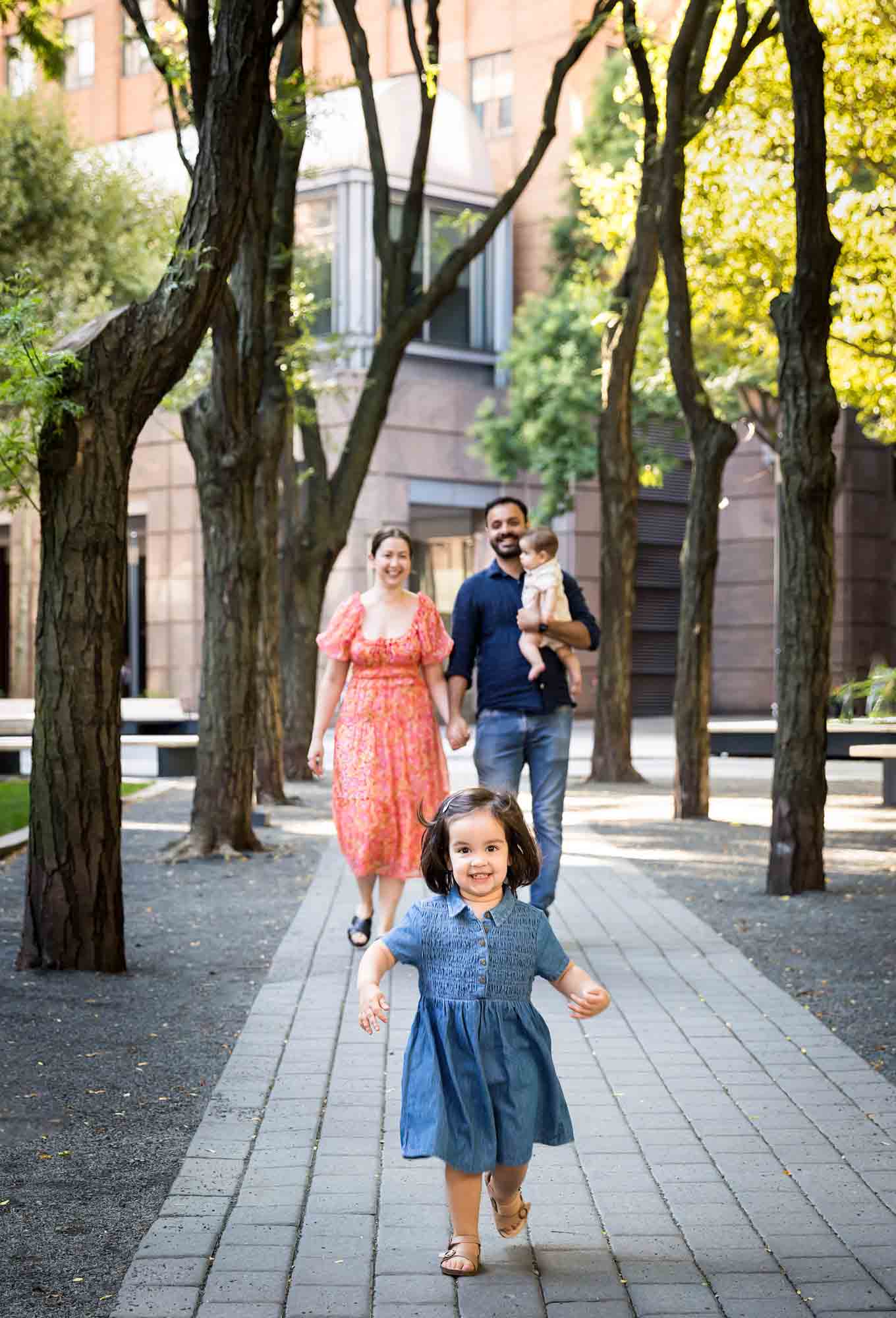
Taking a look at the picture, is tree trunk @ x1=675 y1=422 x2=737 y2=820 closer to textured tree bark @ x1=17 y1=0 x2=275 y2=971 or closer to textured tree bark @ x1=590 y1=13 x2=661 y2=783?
textured tree bark @ x1=590 y1=13 x2=661 y2=783

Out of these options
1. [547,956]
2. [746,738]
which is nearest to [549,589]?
[547,956]

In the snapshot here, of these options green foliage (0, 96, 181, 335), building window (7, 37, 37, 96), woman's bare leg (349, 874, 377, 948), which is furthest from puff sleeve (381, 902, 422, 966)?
building window (7, 37, 37, 96)

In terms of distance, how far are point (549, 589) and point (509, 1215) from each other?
4.44m

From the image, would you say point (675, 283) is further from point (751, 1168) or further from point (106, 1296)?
point (106, 1296)

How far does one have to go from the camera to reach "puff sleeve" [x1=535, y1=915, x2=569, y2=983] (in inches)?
172

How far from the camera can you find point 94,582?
26.6ft

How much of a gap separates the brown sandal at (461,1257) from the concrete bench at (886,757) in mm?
13718

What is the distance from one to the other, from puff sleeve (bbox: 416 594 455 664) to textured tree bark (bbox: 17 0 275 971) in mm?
1403

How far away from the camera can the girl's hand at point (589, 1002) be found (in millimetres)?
4184

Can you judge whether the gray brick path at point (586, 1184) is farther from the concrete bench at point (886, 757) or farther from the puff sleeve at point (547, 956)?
the concrete bench at point (886, 757)

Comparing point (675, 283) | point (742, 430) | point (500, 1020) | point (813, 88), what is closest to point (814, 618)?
point (813, 88)

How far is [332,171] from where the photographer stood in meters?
35.1

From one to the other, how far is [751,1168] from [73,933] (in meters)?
3.97

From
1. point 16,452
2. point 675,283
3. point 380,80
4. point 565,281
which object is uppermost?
point 380,80
